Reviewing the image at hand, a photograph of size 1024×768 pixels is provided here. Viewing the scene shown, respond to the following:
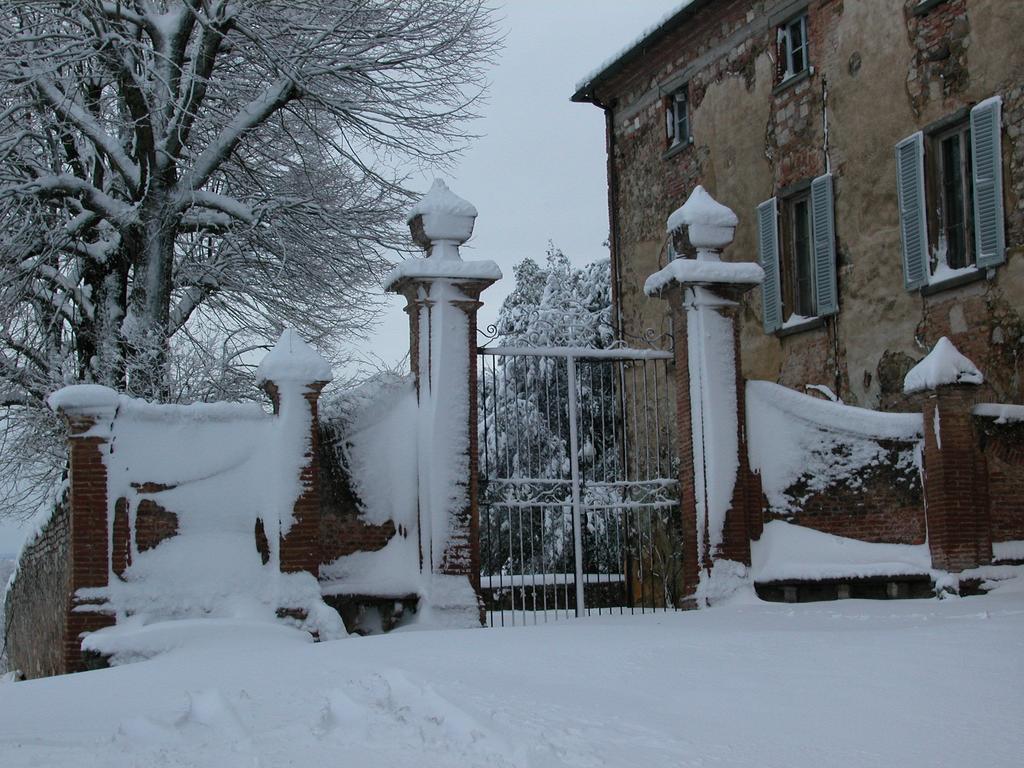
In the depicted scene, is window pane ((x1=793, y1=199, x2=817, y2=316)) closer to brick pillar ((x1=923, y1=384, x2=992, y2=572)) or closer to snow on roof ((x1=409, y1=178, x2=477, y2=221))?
brick pillar ((x1=923, y1=384, x2=992, y2=572))

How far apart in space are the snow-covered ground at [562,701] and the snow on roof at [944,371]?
73.0 inches

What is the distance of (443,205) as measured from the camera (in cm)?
954

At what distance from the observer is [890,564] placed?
9.30 m

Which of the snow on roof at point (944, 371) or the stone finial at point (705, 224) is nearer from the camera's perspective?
the snow on roof at point (944, 371)

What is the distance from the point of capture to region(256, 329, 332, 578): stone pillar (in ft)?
28.1

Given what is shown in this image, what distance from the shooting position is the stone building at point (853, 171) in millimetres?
11234

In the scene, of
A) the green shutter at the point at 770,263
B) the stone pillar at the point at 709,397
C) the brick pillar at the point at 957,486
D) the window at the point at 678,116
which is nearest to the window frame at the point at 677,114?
the window at the point at 678,116

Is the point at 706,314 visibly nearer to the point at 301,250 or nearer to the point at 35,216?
the point at 301,250

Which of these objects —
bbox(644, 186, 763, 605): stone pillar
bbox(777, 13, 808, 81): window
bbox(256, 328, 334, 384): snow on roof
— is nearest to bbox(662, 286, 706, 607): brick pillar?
bbox(644, 186, 763, 605): stone pillar

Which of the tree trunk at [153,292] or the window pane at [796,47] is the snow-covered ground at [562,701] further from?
the window pane at [796,47]

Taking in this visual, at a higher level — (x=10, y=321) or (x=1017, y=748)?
(x=10, y=321)

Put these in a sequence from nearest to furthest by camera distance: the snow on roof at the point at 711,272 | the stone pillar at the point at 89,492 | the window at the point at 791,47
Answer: the stone pillar at the point at 89,492 → the snow on roof at the point at 711,272 → the window at the point at 791,47

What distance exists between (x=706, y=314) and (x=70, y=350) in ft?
27.2

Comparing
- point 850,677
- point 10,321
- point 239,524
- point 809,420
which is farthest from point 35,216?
point 850,677
